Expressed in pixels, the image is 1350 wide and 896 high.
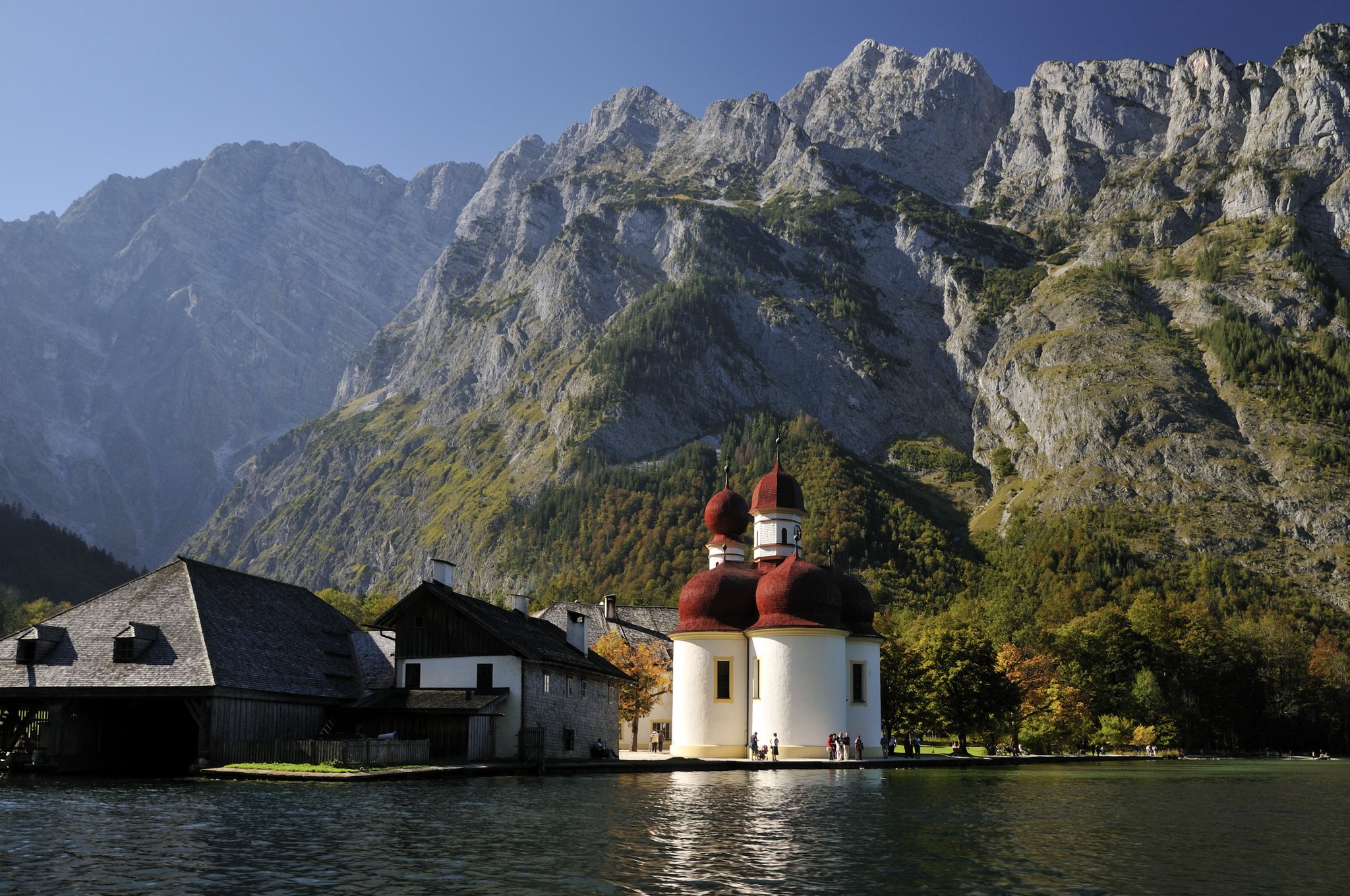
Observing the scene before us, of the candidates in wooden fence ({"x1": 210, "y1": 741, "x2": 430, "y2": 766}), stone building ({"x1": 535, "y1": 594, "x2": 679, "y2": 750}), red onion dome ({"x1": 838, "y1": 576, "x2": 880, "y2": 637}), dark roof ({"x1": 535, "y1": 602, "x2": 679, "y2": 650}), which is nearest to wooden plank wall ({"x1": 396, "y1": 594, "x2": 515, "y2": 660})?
wooden fence ({"x1": 210, "y1": 741, "x2": 430, "y2": 766})

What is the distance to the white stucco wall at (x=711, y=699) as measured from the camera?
248 feet

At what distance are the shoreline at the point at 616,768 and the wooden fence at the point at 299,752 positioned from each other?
4.71 feet

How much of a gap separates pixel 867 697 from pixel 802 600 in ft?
27.2

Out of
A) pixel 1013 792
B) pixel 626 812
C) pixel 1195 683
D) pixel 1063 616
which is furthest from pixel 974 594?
pixel 626 812

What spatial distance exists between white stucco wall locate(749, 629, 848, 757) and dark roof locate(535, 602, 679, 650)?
18.1 metres

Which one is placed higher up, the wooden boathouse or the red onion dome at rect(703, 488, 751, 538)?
the red onion dome at rect(703, 488, 751, 538)

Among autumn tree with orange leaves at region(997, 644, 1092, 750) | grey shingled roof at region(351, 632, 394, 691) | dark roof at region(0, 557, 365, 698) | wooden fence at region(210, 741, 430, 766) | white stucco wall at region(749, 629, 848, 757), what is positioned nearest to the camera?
wooden fence at region(210, 741, 430, 766)

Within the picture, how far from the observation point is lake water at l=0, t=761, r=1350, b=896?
22016 mm

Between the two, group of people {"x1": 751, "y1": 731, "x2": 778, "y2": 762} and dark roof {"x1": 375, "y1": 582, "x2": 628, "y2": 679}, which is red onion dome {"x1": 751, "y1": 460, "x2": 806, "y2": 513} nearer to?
group of people {"x1": 751, "y1": 731, "x2": 778, "y2": 762}

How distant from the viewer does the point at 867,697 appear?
75125 millimetres

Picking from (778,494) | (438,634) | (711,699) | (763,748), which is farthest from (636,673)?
(438,634)

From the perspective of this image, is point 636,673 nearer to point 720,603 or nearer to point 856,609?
point 720,603

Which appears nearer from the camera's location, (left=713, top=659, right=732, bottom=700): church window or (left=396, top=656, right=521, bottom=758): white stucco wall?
(left=396, top=656, right=521, bottom=758): white stucco wall

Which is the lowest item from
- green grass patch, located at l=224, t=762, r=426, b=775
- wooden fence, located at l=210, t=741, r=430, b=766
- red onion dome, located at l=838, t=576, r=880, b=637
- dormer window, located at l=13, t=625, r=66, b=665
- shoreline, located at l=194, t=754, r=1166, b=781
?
shoreline, located at l=194, t=754, r=1166, b=781
